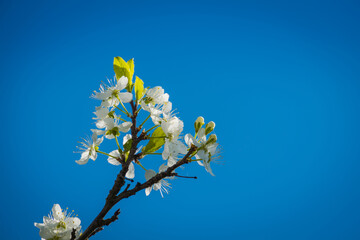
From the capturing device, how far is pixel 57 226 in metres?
1.29

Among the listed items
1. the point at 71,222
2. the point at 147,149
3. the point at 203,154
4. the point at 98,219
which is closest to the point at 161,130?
the point at 147,149

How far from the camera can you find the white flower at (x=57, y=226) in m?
1.27

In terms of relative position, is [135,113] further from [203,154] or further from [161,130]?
[203,154]

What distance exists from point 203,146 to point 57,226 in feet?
2.49

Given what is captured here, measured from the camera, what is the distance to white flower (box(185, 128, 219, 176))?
1188 mm

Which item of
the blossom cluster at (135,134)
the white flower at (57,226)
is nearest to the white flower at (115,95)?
the blossom cluster at (135,134)

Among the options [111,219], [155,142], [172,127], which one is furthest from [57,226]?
[172,127]

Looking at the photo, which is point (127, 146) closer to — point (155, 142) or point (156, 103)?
point (155, 142)

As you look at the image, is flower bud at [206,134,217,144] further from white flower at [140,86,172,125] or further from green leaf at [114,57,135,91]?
green leaf at [114,57,135,91]

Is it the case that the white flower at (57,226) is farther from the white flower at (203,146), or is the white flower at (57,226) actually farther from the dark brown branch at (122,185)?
the white flower at (203,146)

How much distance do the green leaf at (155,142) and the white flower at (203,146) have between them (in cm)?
11

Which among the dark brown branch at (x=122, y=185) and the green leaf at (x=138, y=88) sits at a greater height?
the green leaf at (x=138, y=88)

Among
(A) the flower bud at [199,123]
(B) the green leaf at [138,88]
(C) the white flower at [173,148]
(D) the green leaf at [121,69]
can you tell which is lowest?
(C) the white flower at [173,148]

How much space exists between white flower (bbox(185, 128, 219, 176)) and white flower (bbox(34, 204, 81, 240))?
645 mm
